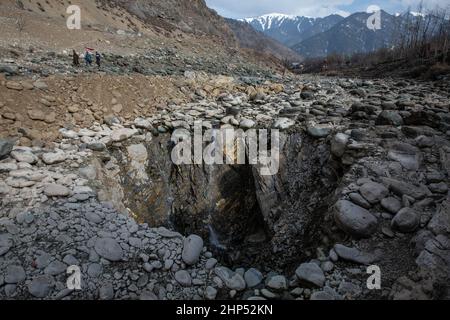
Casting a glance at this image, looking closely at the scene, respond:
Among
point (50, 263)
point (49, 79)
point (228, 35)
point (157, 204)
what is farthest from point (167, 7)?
point (50, 263)

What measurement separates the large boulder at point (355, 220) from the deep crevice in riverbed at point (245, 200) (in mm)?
789

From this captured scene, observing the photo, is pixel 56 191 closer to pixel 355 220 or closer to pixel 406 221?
pixel 355 220

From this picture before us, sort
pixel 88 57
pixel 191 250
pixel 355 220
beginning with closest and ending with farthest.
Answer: pixel 355 220
pixel 191 250
pixel 88 57

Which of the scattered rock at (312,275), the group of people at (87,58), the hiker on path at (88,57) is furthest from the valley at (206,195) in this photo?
the hiker on path at (88,57)

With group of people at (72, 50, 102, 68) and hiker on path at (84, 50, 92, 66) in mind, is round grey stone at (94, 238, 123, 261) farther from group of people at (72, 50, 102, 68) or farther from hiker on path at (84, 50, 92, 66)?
hiker on path at (84, 50, 92, 66)

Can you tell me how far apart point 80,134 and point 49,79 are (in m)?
2.59

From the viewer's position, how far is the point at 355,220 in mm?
4336

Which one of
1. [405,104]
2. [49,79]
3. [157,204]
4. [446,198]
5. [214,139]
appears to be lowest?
[157,204]

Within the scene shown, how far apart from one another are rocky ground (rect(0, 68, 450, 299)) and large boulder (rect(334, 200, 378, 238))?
2 centimetres

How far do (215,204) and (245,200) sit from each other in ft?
2.94

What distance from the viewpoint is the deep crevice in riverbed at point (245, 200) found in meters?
6.18

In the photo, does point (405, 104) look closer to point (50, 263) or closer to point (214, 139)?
point (214, 139)

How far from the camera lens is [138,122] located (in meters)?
8.64

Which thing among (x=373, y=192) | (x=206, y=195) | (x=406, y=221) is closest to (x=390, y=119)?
(x=373, y=192)
